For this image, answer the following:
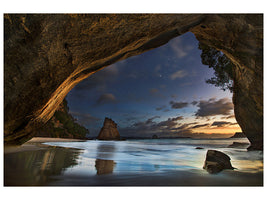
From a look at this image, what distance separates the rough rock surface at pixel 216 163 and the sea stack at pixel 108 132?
31.1 metres

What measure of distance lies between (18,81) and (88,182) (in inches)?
103

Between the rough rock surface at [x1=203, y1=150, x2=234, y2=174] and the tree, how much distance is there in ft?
15.3

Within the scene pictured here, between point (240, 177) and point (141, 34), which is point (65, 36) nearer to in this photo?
point (141, 34)

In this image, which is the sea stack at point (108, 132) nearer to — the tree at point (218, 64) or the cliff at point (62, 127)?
the cliff at point (62, 127)

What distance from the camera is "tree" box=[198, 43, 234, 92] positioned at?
788cm

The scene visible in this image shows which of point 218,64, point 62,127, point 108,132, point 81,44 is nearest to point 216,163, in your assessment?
point 81,44

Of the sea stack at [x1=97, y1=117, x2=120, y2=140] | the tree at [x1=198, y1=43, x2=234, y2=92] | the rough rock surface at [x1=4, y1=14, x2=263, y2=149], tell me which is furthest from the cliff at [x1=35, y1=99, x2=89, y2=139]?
the tree at [x1=198, y1=43, x2=234, y2=92]

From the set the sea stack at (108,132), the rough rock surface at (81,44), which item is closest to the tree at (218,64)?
the rough rock surface at (81,44)

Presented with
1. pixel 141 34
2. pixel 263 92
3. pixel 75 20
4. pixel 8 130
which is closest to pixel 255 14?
pixel 263 92

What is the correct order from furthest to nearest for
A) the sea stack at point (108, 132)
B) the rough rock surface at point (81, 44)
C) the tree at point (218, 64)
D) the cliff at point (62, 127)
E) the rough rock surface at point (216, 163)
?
the sea stack at point (108, 132), the cliff at point (62, 127), the tree at point (218, 64), the rough rock surface at point (216, 163), the rough rock surface at point (81, 44)

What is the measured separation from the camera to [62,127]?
A: 80.7 feet

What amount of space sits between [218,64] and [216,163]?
578 centimetres

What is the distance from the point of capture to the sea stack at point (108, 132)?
34750 millimetres

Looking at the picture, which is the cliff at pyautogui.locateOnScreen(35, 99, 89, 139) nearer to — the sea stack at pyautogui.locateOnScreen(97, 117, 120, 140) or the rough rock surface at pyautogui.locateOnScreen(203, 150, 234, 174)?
the sea stack at pyautogui.locateOnScreen(97, 117, 120, 140)
